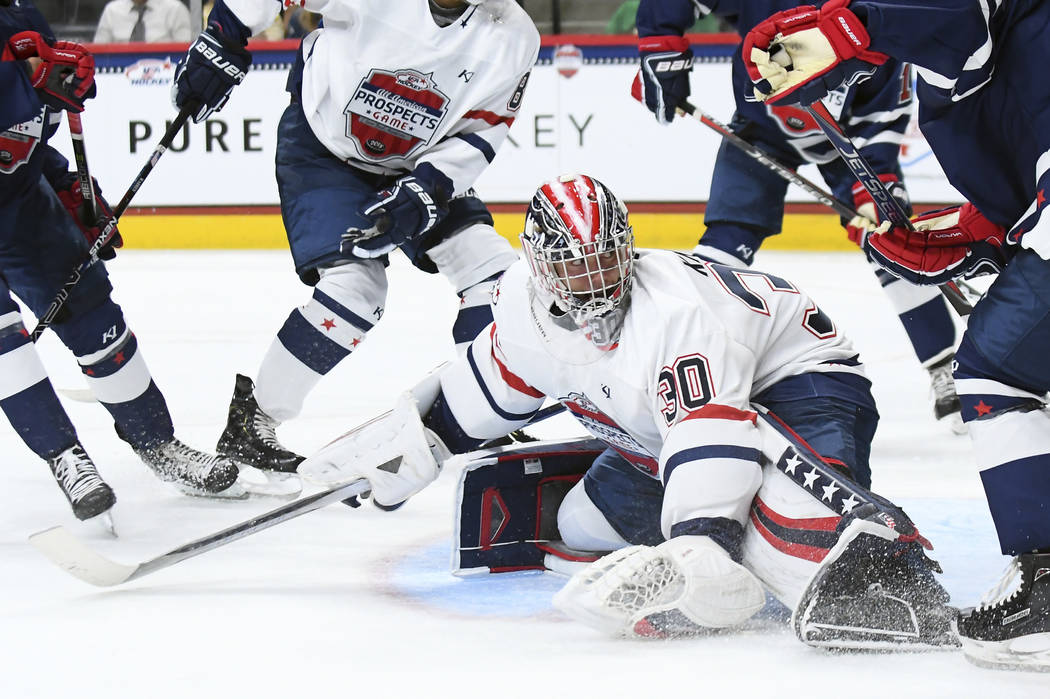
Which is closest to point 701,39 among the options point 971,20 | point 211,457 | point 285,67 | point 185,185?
point 285,67

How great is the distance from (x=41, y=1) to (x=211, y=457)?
4.96 meters

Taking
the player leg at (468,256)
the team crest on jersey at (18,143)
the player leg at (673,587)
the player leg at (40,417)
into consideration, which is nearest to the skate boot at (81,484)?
the player leg at (40,417)

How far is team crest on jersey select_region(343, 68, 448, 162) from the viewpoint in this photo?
2.98m

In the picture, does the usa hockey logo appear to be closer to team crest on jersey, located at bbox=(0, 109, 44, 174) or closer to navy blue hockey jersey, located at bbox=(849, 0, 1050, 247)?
team crest on jersey, located at bbox=(0, 109, 44, 174)

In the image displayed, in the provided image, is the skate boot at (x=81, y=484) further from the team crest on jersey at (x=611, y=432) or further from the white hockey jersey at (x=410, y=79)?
the team crest on jersey at (x=611, y=432)

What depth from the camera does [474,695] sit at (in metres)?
1.75

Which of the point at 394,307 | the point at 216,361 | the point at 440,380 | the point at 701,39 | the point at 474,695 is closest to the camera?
the point at 474,695

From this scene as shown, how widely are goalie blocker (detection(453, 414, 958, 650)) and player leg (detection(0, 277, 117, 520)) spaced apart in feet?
3.82

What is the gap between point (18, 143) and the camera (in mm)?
2756

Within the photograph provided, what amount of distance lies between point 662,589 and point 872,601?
0.29 m

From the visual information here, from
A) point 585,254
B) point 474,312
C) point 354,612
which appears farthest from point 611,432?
point 474,312

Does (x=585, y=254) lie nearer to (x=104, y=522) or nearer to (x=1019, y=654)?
(x=1019, y=654)

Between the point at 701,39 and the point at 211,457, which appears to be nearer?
the point at 211,457

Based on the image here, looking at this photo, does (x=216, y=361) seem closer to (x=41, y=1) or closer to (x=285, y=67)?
(x=285, y=67)
